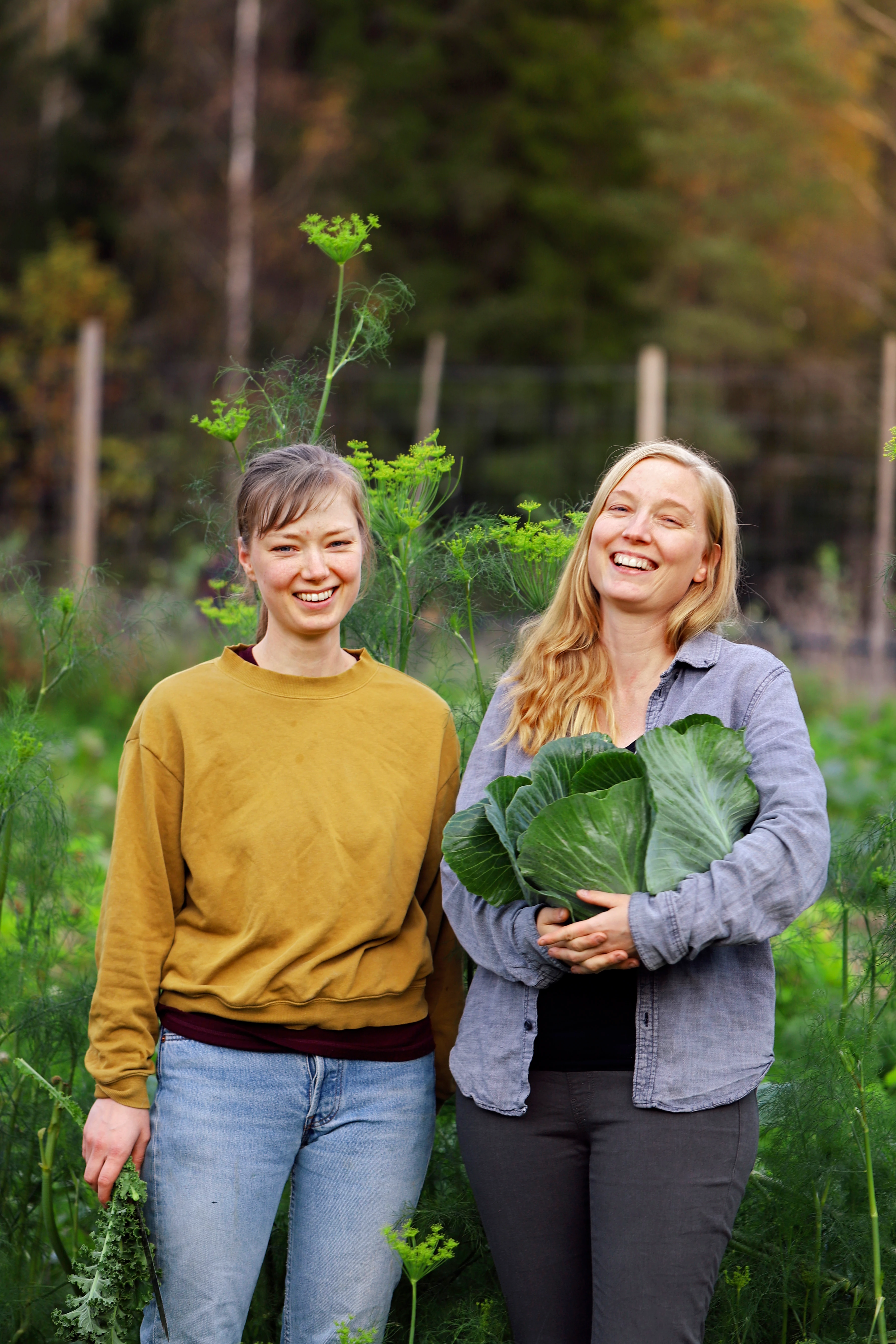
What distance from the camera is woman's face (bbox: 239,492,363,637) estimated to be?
2.23 metres

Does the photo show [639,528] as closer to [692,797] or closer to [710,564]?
[710,564]

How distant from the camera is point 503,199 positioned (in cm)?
2009

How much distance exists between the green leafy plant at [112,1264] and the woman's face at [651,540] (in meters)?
1.28

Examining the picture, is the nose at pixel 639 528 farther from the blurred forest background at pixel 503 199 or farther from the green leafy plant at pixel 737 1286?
the blurred forest background at pixel 503 199

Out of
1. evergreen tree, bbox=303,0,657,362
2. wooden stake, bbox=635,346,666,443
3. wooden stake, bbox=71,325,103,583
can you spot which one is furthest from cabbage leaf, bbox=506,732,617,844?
evergreen tree, bbox=303,0,657,362

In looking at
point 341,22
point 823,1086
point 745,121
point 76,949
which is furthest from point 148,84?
point 823,1086

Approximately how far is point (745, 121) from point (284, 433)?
21607mm

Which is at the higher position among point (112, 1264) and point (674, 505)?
point (674, 505)

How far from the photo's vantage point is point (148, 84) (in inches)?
880

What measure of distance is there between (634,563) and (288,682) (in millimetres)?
654

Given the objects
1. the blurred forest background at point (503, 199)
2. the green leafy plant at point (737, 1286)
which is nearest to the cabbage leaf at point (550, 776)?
the green leafy plant at point (737, 1286)

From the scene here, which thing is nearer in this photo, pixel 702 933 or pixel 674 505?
pixel 702 933

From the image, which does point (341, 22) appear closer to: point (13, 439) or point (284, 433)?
point (13, 439)

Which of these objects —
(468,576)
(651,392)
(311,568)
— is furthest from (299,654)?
(651,392)
